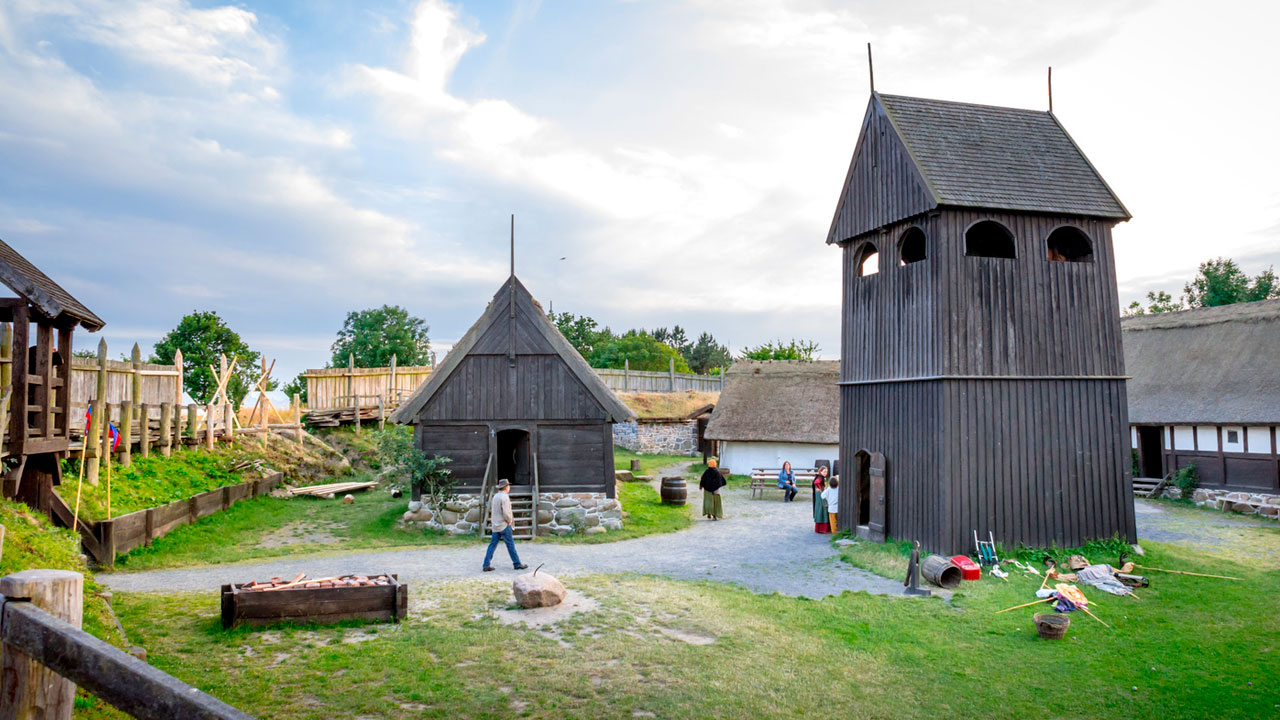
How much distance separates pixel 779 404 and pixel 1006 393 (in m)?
19.3

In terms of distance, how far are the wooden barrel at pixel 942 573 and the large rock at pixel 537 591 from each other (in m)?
6.92

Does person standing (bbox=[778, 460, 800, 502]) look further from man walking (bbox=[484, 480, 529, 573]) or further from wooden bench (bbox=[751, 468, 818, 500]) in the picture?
man walking (bbox=[484, 480, 529, 573])

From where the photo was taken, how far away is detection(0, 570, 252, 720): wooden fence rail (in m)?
3.13

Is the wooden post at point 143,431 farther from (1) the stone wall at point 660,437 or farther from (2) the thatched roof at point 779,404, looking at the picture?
(1) the stone wall at point 660,437

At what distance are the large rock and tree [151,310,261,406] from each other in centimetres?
2926


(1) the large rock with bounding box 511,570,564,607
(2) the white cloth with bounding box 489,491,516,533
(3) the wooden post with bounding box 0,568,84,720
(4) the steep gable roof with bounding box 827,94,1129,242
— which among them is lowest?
(1) the large rock with bounding box 511,570,564,607

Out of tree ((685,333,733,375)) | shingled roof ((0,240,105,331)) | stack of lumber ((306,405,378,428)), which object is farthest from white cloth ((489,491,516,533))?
tree ((685,333,733,375))

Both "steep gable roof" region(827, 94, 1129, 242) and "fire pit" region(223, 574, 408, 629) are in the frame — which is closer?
"fire pit" region(223, 574, 408, 629)

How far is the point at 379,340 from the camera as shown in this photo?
50.6m

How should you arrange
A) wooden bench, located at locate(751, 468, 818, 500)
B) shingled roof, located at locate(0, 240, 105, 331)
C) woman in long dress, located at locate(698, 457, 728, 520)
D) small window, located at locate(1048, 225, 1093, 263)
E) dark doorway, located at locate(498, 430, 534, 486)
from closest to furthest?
shingled roof, located at locate(0, 240, 105, 331)
small window, located at locate(1048, 225, 1093, 263)
woman in long dress, located at locate(698, 457, 728, 520)
dark doorway, located at locate(498, 430, 534, 486)
wooden bench, located at locate(751, 468, 818, 500)

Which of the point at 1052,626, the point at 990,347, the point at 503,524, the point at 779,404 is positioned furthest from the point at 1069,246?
the point at 779,404

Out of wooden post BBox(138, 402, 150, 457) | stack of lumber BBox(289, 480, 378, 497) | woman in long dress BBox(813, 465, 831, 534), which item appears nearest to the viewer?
wooden post BBox(138, 402, 150, 457)

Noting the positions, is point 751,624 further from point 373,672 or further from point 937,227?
point 937,227

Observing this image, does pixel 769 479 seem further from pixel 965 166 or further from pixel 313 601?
pixel 313 601
